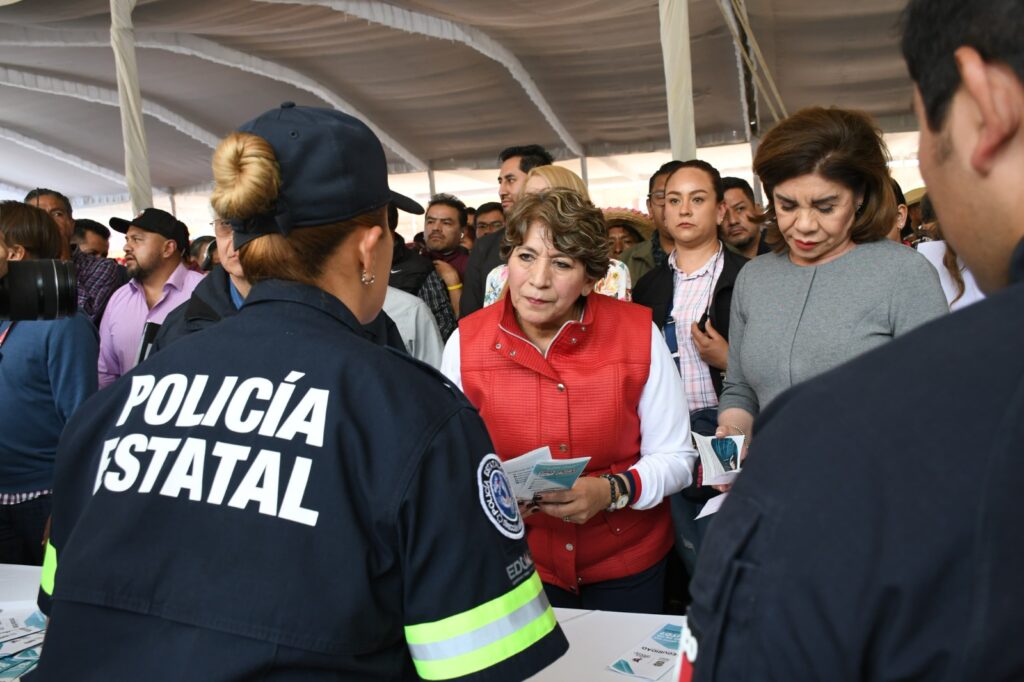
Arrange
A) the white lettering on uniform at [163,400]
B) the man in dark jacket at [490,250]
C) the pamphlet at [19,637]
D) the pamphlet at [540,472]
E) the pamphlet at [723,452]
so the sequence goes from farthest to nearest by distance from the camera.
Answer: the man in dark jacket at [490,250] < the pamphlet at [723,452] < the pamphlet at [540,472] < the pamphlet at [19,637] < the white lettering on uniform at [163,400]

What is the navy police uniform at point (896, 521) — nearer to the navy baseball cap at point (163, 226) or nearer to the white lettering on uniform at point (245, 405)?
the white lettering on uniform at point (245, 405)

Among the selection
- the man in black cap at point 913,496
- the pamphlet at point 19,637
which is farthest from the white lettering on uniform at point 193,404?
the pamphlet at point 19,637

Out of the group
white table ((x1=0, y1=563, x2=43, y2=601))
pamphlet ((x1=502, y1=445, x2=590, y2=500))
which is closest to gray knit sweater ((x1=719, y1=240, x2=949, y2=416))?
pamphlet ((x1=502, y1=445, x2=590, y2=500))

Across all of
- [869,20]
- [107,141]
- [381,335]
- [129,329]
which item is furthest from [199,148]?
[381,335]

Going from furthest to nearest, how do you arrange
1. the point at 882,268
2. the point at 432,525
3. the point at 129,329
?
the point at 129,329, the point at 882,268, the point at 432,525

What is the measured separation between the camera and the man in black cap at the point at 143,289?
13.8 feet

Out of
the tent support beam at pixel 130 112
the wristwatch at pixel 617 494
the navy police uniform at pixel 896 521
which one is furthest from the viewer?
the tent support beam at pixel 130 112

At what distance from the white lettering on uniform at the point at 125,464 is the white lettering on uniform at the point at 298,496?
0.78 ft

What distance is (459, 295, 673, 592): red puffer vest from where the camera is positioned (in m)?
2.32

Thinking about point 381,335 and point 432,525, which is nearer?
point 432,525

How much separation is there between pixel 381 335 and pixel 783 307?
1281 mm

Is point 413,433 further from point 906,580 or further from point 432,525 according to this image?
point 906,580

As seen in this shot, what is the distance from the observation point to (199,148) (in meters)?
19.0

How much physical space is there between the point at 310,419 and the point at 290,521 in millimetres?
135
